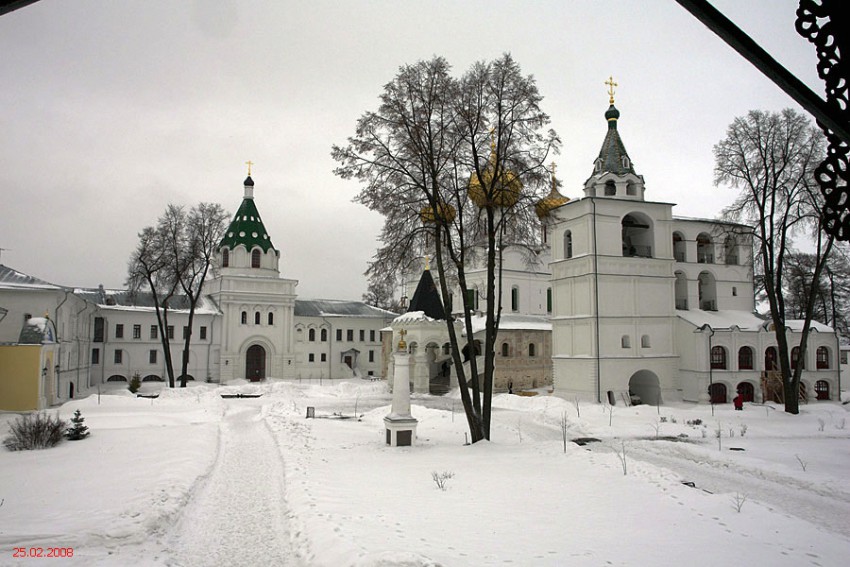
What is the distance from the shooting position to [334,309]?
50.4 m

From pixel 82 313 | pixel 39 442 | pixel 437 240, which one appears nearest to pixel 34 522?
pixel 39 442

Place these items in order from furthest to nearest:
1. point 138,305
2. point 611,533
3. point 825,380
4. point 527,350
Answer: point 138,305
point 527,350
point 825,380
point 611,533

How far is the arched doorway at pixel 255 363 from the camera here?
43875mm

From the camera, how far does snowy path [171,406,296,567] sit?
7.55 meters

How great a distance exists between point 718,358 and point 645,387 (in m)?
3.76

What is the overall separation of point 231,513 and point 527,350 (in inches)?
1179

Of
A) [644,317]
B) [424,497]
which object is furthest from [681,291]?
[424,497]

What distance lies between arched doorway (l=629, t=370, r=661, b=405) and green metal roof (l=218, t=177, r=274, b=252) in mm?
27842

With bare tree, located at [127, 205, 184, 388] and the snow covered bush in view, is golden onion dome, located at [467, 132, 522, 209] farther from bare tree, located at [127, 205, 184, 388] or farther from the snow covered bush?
bare tree, located at [127, 205, 184, 388]

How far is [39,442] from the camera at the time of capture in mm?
14695

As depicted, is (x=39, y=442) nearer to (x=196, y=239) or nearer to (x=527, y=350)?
(x=196, y=239)

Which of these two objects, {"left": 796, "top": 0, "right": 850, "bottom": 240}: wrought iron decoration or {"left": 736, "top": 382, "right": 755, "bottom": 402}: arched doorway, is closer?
{"left": 796, "top": 0, "right": 850, "bottom": 240}: wrought iron decoration

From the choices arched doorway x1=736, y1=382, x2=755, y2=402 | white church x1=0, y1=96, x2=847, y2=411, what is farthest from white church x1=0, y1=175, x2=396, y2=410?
arched doorway x1=736, y1=382, x2=755, y2=402
